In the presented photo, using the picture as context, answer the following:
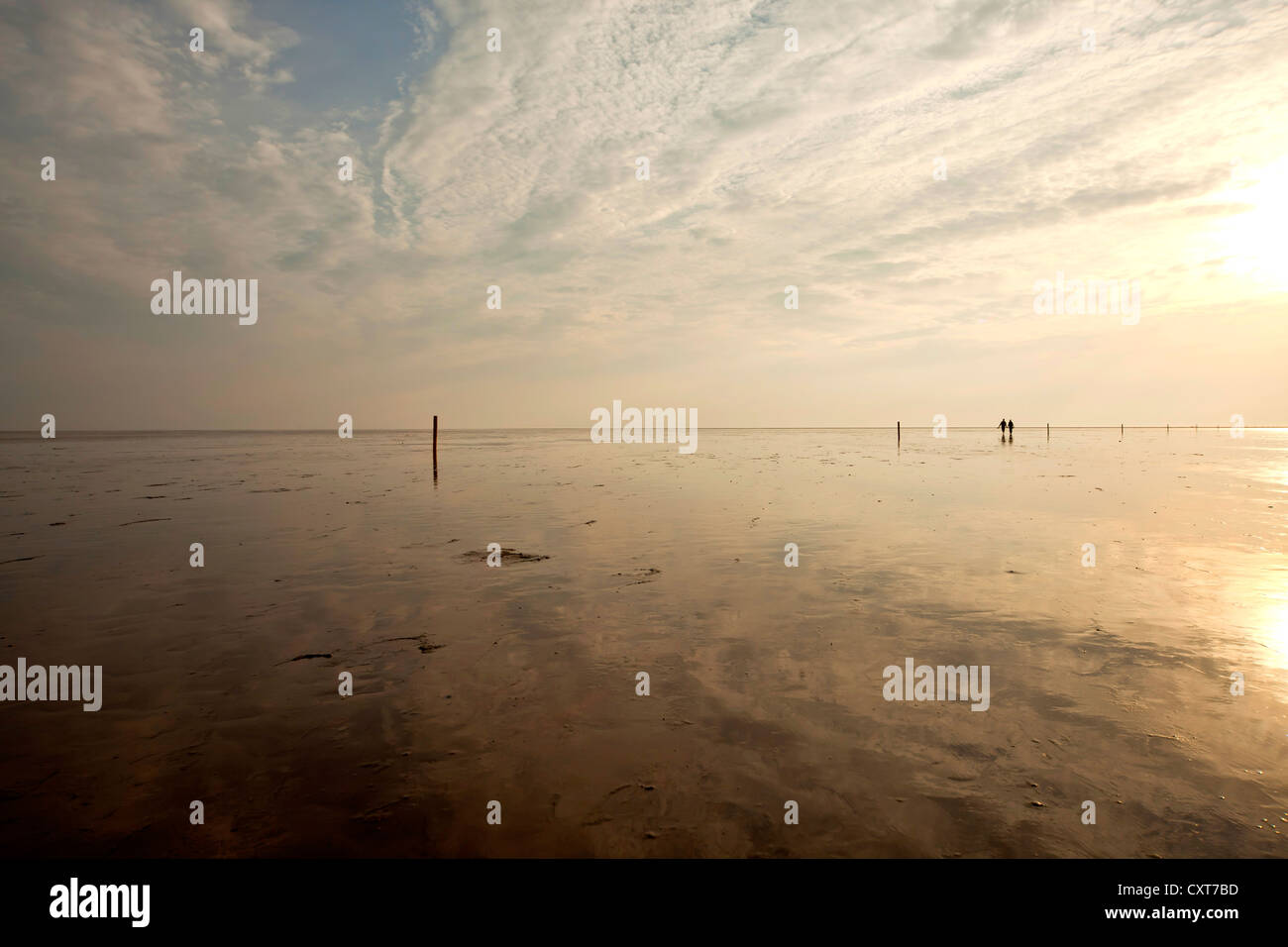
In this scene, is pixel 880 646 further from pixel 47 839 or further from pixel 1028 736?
pixel 47 839

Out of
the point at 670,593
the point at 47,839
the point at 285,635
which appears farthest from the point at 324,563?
the point at 47,839

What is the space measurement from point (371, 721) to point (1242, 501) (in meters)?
25.6

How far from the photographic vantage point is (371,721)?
561cm

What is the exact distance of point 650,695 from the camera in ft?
20.3

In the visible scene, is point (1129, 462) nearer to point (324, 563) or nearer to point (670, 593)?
point (670, 593)

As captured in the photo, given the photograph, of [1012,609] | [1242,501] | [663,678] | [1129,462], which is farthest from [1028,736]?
[1129,462]

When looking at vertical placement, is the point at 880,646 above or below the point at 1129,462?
below

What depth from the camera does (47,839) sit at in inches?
157

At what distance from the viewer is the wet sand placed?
409 cm

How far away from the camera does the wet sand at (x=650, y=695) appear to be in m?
4.09

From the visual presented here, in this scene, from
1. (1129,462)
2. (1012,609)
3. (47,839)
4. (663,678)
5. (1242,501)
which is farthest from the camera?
(1129,462)

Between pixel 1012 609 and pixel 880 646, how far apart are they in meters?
2.68

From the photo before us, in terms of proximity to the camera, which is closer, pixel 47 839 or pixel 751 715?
pixel 47 839

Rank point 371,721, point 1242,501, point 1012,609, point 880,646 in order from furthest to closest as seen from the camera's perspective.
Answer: point 1242,501 → point 1012,609 → point 880,646 → point 371,721
